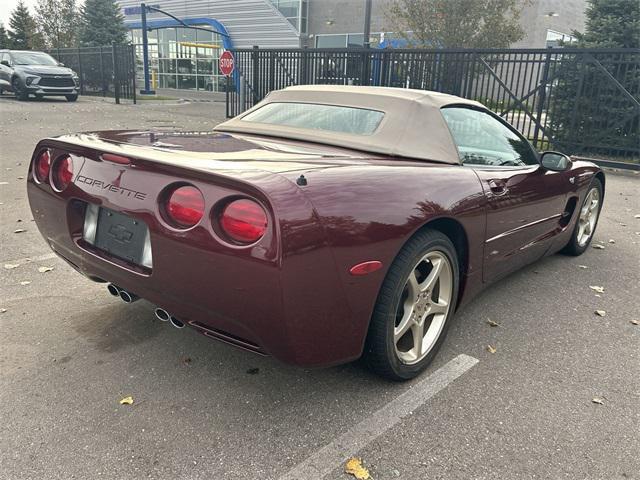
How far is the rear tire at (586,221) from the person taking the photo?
187 inches

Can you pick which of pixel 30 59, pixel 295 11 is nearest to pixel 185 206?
pixel 30 59

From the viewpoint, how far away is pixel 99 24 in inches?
1168

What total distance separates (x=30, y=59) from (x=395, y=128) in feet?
68.0

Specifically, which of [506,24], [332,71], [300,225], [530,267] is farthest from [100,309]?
[506,24]

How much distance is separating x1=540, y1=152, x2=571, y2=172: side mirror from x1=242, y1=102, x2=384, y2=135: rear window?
1285 millimetres

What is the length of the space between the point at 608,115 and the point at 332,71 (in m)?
6.82

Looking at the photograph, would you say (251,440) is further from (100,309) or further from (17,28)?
(17,28)

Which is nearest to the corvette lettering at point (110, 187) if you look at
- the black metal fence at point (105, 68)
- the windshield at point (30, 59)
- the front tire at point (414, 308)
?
the front tire at point (414, 308)

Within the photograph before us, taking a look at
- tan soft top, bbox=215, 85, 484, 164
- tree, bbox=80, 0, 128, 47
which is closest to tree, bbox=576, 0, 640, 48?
tan soft top, bbox=215, 85, 484, 164

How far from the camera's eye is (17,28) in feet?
133

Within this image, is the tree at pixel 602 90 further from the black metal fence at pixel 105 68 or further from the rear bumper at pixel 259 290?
the black metal fence at pixel 105 68

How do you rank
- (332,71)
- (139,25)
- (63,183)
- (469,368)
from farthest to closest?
(139,25)
(332,71)
(469,368)
(63,183)

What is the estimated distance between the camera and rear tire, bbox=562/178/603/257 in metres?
4.74

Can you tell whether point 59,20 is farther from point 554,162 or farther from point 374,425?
point 374,425
